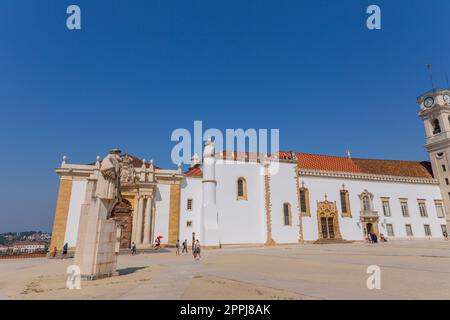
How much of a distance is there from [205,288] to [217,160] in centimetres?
2652

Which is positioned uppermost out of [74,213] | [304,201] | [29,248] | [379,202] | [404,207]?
[379,202]

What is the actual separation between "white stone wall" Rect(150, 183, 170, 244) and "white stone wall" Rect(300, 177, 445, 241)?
17.9 m

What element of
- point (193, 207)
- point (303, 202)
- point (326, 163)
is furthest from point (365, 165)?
point (193, 207)

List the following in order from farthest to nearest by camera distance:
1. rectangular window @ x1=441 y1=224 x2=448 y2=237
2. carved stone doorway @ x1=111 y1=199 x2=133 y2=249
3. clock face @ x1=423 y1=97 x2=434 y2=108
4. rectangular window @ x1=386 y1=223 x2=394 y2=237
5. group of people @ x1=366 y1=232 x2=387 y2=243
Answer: clock face @ x1=423 y1=97 x2=434 y2=108, rectangular window @ x1=441 y1=224 x2=448 y2=237, rectangular window @ x1=386 y1=223 x2=394 y2=237, group of people @ x1=366 y1=232 x2=387 y2=243, carved stone doorway @ x1=111 y1=199 x2=133 y2=249

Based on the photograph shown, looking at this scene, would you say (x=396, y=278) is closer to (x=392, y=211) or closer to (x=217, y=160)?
(x=217, y=160)

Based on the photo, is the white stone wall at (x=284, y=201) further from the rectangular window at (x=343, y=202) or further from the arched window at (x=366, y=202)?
the arched window at (x=366, y=202)

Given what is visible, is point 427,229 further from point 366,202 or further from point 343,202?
point 343,202

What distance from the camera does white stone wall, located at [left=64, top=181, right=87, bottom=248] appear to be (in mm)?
25906

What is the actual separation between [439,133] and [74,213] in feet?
183

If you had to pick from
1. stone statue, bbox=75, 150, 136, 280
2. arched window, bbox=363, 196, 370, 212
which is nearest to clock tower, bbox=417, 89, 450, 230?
arched window, bbox=363, 196, 370, 212

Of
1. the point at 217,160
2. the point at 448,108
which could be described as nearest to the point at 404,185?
the point at 448,108

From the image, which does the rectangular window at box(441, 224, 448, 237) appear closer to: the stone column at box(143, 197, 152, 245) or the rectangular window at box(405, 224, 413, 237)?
the rectangular window at box(405, 224, 413, 237)

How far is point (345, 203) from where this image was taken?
37062 millimetres

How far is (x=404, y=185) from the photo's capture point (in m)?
41.0
